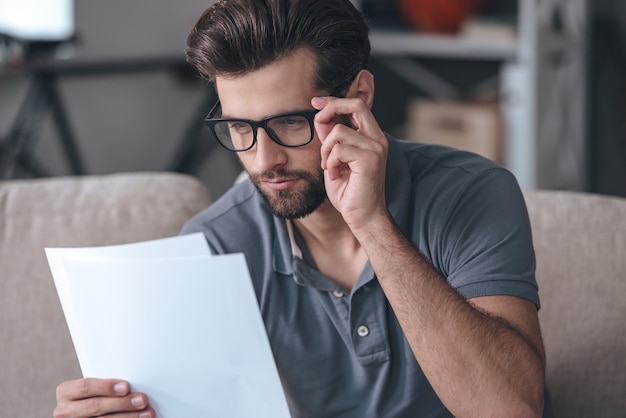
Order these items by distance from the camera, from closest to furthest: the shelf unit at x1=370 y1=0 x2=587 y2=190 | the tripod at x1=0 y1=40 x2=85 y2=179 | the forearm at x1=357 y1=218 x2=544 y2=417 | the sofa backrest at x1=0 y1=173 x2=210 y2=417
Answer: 1. the forearm at x1=357 y1=218 x2=544 y2=417
2. the sofa backrest at x1=0 y1=173 x2=210 y2=417
3. the shelf unit at x1=370 y1=0 x2=587 y2=190
4. the tripod at x1=0 y1=40 x2=85 y2=179

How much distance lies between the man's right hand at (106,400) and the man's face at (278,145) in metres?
0.35

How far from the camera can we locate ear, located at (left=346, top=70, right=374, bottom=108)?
141 centimetres

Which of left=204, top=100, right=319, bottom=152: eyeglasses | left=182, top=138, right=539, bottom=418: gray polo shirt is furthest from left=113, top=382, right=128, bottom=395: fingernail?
left=204, top=100, right=319, bottom=152: eyeglasses

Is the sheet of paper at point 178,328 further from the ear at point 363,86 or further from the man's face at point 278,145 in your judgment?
the ear at point 363,86

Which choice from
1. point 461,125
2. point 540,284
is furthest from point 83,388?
point 461,125

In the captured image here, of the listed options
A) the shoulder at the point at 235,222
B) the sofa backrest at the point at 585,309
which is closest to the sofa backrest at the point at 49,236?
the shoulder at the point at 235,222

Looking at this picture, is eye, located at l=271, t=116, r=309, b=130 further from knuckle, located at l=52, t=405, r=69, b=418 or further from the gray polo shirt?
knuckle, located at l=52, t=405, r=69, b=418

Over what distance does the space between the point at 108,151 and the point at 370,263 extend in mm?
3088

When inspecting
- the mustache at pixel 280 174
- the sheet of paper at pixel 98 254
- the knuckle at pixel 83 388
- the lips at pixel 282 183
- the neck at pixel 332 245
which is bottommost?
the knuckle at pixel 83 388

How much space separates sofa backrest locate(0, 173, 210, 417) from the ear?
42 centimetres

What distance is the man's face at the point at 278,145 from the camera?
1.31 meters

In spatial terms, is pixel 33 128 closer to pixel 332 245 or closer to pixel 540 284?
pixel 332 245

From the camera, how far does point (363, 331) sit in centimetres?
135

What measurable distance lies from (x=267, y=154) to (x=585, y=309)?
597 millimetres
